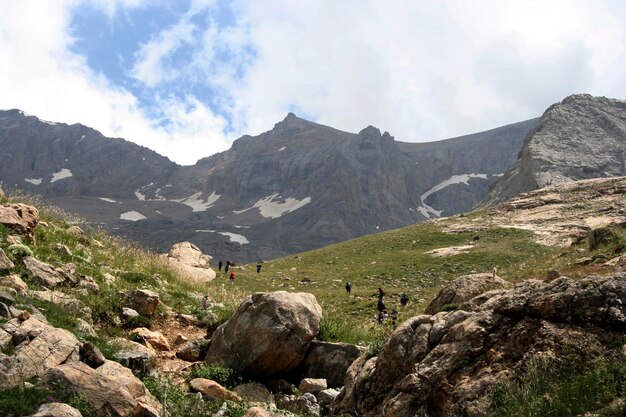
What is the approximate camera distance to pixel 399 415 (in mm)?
7012

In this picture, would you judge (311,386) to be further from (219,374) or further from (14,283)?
(14,283)

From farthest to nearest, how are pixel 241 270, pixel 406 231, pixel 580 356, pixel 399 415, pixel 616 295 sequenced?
1. pixel 406 231
2. pixel 241 270
3. pixel 399 415
4. pixel 616 295
5. pixel 580 356

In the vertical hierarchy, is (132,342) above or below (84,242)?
below

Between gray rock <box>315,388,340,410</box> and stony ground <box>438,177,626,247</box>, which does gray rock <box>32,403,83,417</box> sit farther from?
stony ground <box>438,177,626,247</box>

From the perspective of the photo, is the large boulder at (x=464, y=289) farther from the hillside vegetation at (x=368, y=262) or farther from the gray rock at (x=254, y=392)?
the gray rock at (x=254, y=392)

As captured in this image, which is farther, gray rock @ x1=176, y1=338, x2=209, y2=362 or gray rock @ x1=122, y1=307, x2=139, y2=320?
gray rock @ x1=122, y1=307, x2=139, y2=320

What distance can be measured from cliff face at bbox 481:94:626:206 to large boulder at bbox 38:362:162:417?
128 meters

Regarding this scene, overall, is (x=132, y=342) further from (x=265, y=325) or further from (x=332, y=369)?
(x=332, y=369)

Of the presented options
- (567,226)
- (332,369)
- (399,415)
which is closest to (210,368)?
(332,369)

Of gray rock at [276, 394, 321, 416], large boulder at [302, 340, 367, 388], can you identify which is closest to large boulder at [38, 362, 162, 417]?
gray rock at [276, 394, 321, 416]

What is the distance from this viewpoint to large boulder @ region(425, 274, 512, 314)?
31.3ft

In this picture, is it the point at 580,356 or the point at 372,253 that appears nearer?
Answer: the point at 580,356

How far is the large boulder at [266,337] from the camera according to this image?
34.6 feet

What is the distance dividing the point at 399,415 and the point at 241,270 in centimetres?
4956
